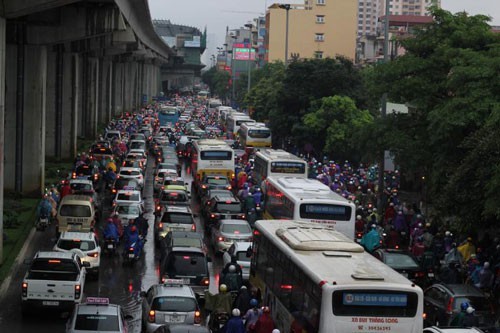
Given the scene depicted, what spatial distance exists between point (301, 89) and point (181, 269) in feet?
140

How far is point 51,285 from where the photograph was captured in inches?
898

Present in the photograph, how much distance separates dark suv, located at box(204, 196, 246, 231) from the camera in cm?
3697

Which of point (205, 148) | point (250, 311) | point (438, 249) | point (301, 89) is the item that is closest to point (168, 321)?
point (250, 311)

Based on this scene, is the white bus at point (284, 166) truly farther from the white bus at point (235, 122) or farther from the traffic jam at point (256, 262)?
the white bus at point (235, 122)

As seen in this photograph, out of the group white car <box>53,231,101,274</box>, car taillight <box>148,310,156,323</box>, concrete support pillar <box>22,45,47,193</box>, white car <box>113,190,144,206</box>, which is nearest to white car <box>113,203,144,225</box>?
white car <box>113,190,144,206</box>

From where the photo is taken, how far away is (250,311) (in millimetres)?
20188

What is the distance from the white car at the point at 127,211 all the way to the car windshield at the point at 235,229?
4.41 metres

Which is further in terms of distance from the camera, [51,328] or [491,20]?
[491,20]

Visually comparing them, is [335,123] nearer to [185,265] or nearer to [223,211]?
[223,211]

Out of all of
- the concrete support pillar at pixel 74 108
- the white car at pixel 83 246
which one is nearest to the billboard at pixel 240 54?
the concrete support pillar at pixel 74 108

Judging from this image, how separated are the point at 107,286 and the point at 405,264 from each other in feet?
26.4

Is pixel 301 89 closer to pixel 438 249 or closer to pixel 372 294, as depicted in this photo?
pixel 438 249

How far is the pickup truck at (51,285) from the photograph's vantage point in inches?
898

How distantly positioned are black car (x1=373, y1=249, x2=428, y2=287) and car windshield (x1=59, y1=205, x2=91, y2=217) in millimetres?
10802
